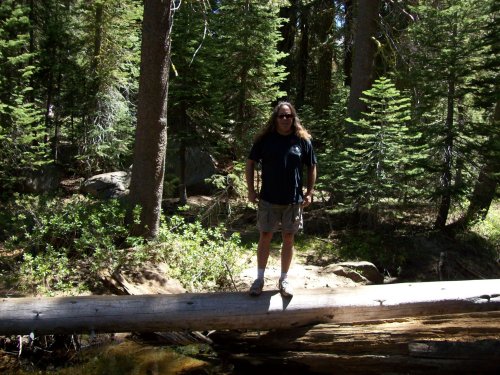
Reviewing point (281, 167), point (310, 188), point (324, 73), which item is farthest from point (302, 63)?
point (281, 167)

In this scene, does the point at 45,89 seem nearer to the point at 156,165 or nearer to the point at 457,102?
the point at 156,165

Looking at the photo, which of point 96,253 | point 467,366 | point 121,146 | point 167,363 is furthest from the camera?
point 121,146

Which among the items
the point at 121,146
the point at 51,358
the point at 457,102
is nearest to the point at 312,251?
the point at 457,102

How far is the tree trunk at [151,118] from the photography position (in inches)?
360

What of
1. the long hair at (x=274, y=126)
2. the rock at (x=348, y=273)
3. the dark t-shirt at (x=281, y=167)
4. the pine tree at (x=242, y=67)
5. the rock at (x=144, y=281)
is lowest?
the rock at (x=348, y=273)

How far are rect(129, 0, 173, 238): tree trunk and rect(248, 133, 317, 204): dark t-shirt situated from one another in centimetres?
393

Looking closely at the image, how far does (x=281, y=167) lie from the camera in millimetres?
5871

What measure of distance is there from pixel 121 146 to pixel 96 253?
33.4 feet

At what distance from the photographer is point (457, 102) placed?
12.3 m

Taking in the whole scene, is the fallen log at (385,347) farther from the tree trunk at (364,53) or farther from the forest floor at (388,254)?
the tree trunk at (364,53)

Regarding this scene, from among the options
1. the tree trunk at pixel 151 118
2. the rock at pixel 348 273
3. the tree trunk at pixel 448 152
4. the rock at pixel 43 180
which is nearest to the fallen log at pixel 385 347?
the rock at pixel 348 273

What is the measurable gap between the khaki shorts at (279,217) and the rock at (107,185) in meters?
11.4

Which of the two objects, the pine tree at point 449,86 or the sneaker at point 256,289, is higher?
the pine tree at point 449,86

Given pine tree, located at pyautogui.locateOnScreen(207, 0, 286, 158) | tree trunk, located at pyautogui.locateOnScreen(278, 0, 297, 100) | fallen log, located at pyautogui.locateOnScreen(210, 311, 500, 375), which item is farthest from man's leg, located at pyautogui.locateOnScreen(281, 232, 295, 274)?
tree trunk, located at pyautogui.locateOnScreen(278, 0, 297, 100)
